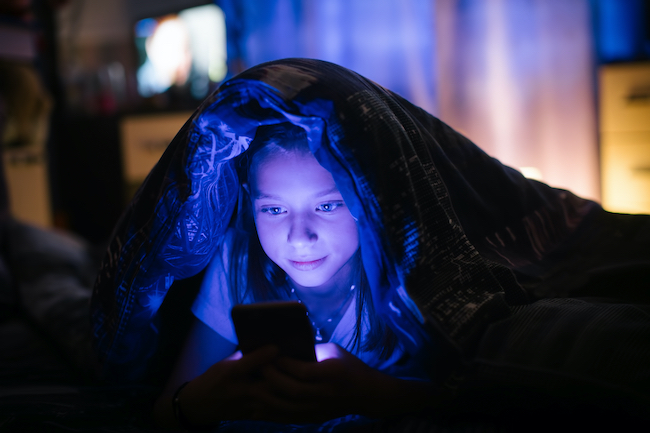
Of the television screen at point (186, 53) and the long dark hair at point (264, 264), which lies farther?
the television screen at point (186, 53)

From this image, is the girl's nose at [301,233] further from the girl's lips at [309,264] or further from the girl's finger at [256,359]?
the girl's finger at [256,359]

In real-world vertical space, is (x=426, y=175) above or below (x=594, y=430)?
above

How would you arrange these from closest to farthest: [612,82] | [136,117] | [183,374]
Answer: [183,374] < [612,82] < [136,117]

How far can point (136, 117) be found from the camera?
2447 millimetres

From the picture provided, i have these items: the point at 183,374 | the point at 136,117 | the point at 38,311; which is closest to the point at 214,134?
the point at 183,374

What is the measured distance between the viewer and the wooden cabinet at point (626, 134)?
1.66 metres

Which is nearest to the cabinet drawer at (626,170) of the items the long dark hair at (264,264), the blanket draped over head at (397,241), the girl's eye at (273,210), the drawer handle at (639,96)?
the drawer handle at (639,96)

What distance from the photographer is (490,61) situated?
6.41 ft

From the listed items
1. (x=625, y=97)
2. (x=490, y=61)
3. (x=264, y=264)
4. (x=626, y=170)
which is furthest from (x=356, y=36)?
(x=264, y=264)

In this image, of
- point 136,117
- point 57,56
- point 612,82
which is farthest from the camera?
point 57,56

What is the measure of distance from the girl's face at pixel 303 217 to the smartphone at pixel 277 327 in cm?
11

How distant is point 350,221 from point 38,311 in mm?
744

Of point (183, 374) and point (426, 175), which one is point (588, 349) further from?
point (183, 374)

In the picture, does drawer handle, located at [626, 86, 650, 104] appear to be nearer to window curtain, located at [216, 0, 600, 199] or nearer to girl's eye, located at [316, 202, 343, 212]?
window curtain, located at [216, 0, 600, 199]
